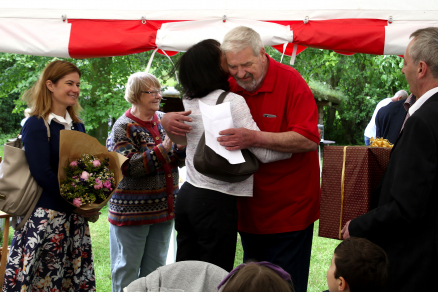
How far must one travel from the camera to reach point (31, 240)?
232cm

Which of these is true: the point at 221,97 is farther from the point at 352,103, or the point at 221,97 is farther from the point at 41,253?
the point at 352,103

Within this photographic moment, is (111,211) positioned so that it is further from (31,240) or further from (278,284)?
(278,284)

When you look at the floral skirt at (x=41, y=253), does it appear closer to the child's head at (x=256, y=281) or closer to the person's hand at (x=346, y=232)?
the child's head at (x=256, y=281)

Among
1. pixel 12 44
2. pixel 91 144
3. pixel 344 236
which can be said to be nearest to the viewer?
pixel 344 236

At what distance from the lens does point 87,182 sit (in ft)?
7.89

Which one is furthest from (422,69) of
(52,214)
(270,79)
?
(52,214)

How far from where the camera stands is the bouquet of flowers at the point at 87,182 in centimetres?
235

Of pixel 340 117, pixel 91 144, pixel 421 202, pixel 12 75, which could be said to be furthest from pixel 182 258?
pixel 340 117

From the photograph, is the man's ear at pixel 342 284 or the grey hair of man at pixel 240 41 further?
the grey hair of man at pixel 240 41

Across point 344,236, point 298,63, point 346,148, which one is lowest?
point 344,236

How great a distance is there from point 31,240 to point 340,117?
69.6ft

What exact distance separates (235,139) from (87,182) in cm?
109

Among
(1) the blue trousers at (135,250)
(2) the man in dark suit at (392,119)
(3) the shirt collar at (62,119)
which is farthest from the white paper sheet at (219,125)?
(2) the man in dark suit at (392,119)

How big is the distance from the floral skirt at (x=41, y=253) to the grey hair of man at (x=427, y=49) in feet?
7.04
